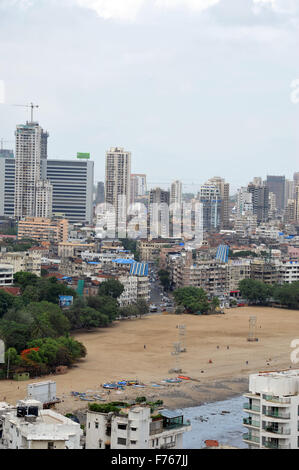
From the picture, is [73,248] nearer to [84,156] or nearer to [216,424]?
[84,156]

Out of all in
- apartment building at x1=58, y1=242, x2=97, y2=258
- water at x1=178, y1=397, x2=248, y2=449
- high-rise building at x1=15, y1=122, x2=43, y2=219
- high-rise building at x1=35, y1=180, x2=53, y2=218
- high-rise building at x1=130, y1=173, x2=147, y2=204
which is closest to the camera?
water at x1=178, y1=397, x2=248, y2=449

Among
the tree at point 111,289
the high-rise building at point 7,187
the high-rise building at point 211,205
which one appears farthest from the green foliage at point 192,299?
the high-rise building at point 211,205

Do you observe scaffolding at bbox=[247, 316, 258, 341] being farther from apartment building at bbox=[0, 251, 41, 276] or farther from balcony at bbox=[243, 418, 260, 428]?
balcony at bbox=[243, 418, 260, 428]

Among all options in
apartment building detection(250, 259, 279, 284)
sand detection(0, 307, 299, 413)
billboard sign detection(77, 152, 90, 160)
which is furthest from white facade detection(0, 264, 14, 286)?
billboard sign detection(77, 152, 90, 160)

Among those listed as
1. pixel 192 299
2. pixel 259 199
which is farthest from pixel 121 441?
pixel 259 199

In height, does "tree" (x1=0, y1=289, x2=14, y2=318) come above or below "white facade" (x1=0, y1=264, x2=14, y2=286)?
below

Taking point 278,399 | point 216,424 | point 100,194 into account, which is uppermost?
point 100,194

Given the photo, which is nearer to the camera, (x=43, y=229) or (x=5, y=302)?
(x=5, y=302)
